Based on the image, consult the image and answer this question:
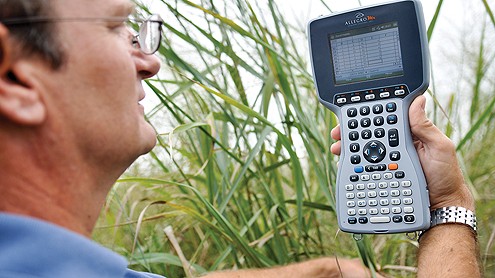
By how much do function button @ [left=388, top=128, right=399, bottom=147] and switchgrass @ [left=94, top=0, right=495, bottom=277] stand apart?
0.54ft

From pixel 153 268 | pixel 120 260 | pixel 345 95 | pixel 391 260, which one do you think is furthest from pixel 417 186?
pixel 153 268

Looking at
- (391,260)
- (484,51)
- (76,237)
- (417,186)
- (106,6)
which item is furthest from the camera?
(484,51)

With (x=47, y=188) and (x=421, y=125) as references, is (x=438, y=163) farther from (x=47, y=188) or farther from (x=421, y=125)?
(x=47, y=188)

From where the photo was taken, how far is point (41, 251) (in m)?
0.64

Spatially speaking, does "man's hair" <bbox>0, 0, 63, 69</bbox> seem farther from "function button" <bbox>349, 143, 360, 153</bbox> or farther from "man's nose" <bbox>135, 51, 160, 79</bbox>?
"function button" <bbox>349, 143, 360, 153</bbox>

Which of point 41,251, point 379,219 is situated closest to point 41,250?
point 41,251

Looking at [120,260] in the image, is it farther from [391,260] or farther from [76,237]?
[391,260]

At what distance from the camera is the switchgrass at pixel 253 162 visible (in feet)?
3.79

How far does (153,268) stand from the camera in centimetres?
125

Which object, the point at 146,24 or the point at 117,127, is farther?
the point at 146,24

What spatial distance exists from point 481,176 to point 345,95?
403mm

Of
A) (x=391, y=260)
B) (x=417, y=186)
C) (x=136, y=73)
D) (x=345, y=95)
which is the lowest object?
(x=391, y=260)

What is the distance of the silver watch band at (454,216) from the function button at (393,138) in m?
0.11

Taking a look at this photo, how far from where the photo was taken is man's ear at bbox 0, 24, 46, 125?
66 cm
